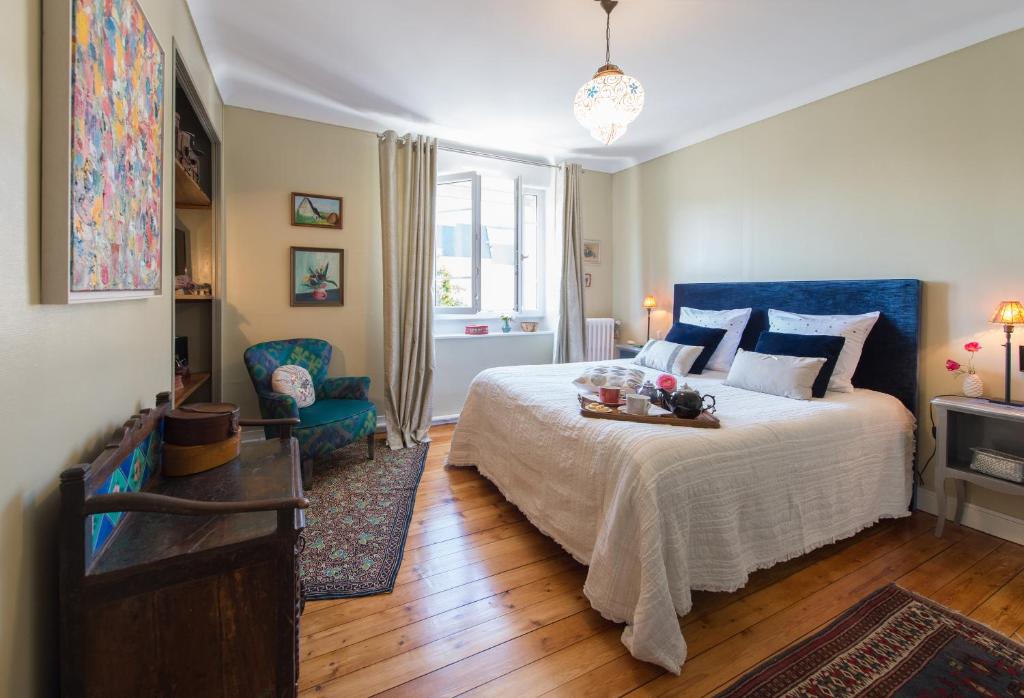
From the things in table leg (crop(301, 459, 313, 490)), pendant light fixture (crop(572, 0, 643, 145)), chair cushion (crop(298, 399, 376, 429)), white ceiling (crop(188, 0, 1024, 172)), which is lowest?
table leg (crop(301, 459, 313, 490))

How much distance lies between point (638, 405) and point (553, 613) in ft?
3.07

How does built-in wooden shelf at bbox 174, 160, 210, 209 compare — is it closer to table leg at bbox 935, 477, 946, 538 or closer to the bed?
the bed

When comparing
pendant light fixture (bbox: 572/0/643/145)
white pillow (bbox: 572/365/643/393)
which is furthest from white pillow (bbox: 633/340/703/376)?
pendant light fixture (bbox: 572/0/643/145)

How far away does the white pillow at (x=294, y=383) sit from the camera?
3.05 metres

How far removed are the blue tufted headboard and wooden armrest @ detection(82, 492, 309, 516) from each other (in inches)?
128

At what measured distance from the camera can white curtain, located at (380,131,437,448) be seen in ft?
12.5

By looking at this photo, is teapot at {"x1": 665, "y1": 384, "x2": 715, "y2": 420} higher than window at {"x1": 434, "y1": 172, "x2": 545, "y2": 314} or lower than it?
lower

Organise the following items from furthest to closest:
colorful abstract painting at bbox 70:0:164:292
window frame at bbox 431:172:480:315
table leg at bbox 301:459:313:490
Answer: window frame at bbox 431:172:480:315 < table leg at bbox 301:459:313:490 < colorful abstract painting at bbox 70:0:164:292

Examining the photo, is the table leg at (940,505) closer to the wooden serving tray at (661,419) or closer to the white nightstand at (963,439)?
the white nightstand at (963,439)

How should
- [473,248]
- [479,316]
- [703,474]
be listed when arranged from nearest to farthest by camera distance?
[703,474] < [473,248] < [479,316]

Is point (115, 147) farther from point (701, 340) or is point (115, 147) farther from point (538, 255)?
point (538, 255)

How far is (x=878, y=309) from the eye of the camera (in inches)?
113

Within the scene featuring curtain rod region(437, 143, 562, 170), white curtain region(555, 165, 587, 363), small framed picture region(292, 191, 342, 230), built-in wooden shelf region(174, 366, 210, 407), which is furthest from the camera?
white curtain region(555, 165, 587, 363)

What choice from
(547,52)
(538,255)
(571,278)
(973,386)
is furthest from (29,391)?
(538,255)
